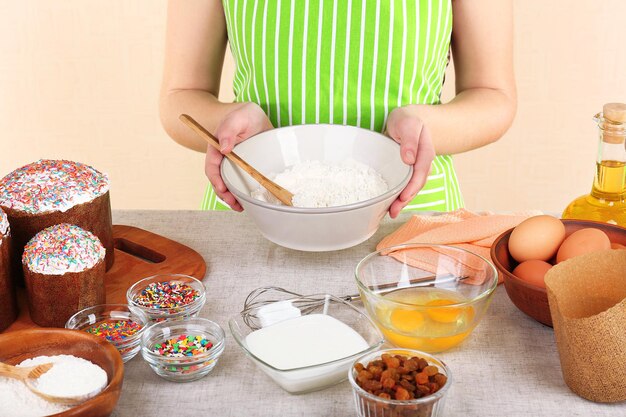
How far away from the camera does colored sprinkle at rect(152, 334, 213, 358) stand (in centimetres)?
101

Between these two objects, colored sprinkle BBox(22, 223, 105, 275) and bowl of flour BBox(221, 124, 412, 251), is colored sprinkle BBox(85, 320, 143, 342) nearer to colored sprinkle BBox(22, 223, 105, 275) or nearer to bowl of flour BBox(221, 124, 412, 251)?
colored sprinkle BBox(22, 223, 105, 275)

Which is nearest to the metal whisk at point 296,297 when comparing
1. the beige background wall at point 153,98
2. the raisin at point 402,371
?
the raisin at point 402,371

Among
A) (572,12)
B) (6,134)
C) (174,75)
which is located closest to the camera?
(174,75)

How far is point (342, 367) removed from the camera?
0.96 m

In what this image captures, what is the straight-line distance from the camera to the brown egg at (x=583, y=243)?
43.3 inches

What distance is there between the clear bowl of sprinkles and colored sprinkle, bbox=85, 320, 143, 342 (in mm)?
28

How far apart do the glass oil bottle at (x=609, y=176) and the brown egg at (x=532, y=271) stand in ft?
0.64

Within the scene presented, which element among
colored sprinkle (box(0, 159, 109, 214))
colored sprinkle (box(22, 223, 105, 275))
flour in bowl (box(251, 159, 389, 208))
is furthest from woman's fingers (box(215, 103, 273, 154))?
colored sprinkle (box(22, 223, 105, 275))

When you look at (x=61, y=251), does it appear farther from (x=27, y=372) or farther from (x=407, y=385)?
(x=407, y=385)

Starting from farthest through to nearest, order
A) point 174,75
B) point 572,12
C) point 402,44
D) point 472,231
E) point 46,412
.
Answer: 1. point 572,12
2. point 174,75
3. point 402,44
4. point 472,231
5. point 46,412

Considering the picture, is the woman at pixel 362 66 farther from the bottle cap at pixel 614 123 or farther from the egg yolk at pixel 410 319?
the egg yolk at pixel 410 319

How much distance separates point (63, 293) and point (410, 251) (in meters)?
0.50

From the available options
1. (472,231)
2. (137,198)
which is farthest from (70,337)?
(137,198)

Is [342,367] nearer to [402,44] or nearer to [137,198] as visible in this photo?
[402,44]
